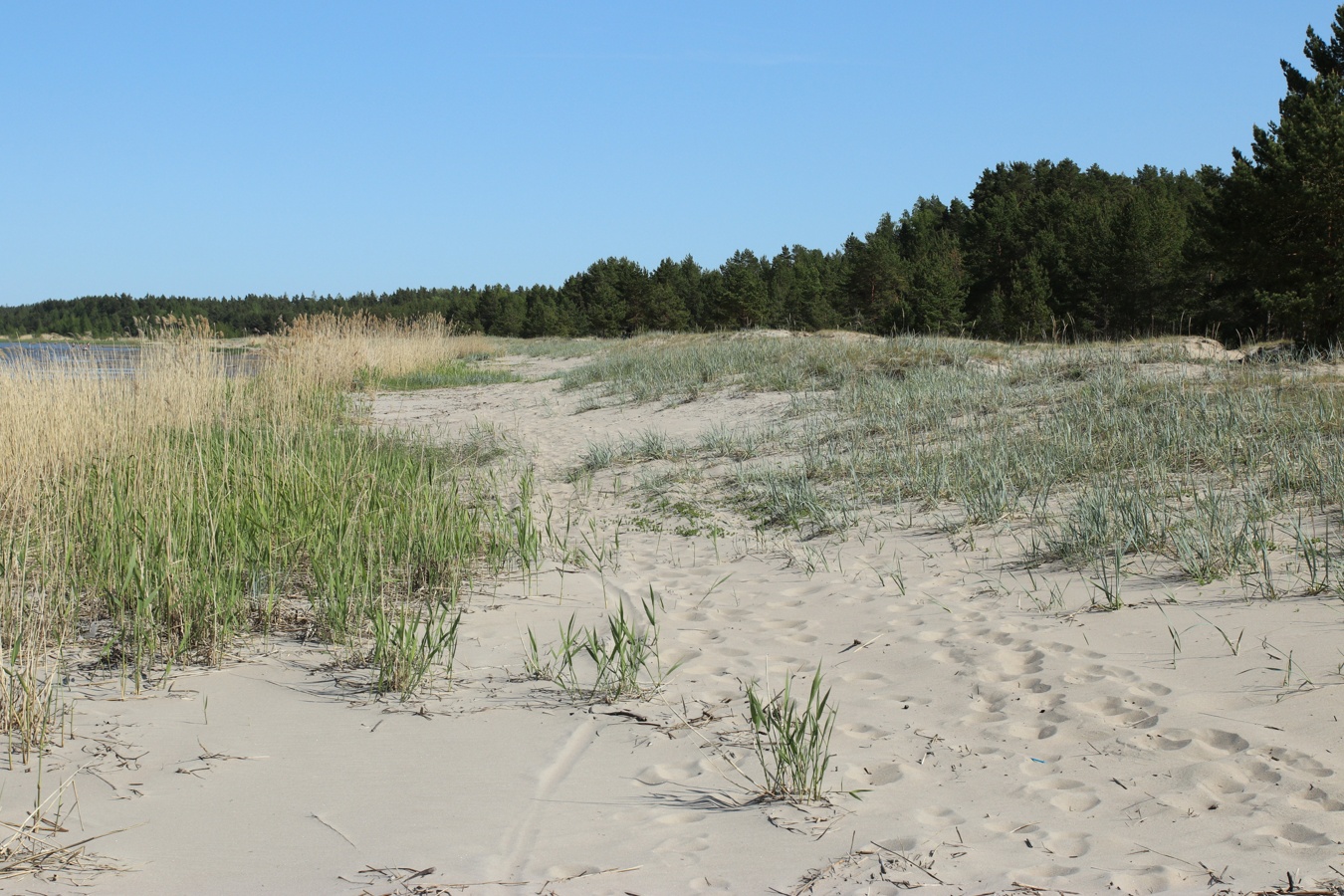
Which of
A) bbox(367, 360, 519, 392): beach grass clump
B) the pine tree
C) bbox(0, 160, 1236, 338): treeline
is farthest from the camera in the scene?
bbox(0, 160, 1236, 338): treeline

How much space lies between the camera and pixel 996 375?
1029 cm

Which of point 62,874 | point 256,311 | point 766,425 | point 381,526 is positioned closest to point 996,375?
point 766,425

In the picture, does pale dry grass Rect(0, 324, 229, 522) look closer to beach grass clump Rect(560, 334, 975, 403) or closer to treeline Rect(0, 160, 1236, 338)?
beach grass clump Rect(560, 334, 975, 403)

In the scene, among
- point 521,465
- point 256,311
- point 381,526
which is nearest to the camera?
point 381,526

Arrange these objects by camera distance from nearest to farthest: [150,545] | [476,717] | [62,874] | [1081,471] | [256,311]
Result: [62,874] < [476,717] < [150,545] < [1081,471] < [256,311]

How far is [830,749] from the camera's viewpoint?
2.96 metres

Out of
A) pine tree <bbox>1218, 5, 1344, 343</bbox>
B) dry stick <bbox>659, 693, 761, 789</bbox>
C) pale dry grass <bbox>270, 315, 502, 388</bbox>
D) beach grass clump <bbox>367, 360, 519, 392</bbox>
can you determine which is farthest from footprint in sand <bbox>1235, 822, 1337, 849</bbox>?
pine tree <bbox>1218, 5, 1344, 343</bbox>

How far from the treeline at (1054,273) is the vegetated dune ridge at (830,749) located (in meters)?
5.59

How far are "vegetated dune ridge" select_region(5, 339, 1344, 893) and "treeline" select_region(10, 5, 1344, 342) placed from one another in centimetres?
559

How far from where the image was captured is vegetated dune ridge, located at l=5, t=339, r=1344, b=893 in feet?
7.44

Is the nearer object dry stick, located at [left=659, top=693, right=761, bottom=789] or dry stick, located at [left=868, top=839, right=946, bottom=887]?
dry stick, located at [left=868, top=839, right=946, bottom=887]

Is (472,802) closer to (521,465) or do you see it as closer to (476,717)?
(476,717)

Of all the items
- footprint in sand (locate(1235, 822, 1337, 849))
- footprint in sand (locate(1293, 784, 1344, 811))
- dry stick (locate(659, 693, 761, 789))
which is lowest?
dry stick (locate(659, 693, 761, 789))

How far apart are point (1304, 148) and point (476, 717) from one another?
24.4 m
